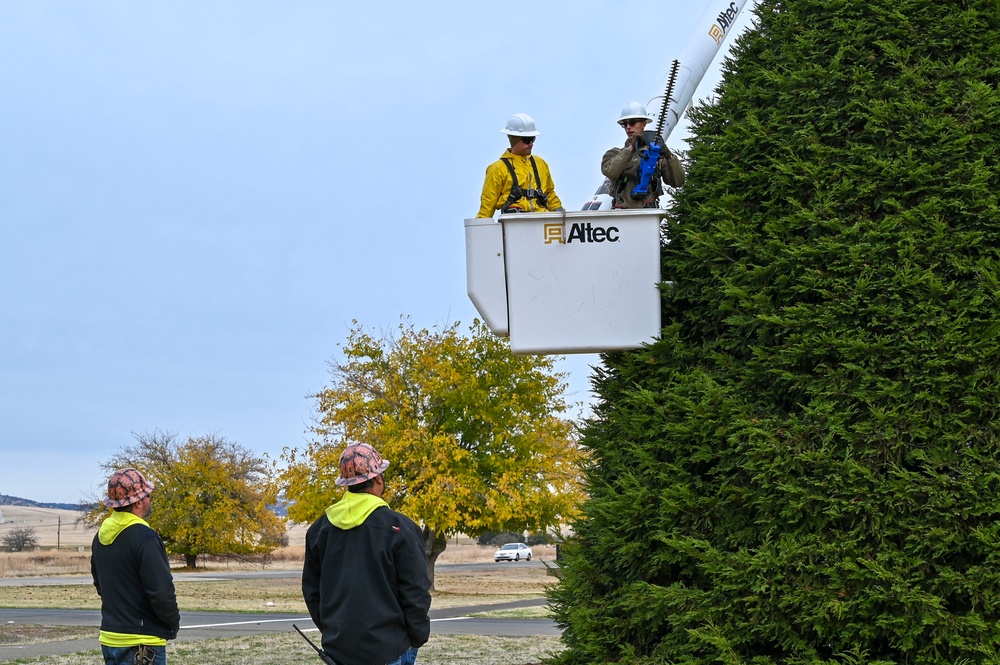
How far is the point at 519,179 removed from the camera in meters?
6.10

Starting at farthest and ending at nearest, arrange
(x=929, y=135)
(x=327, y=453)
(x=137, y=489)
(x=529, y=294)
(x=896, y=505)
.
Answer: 1. (x=327, y=453)
2. (x=137, y=489)
3. (x=529, y=294)
4. (x=929, y=135)
5. (x=896, y=505)

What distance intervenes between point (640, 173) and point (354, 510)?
2219 millimetres

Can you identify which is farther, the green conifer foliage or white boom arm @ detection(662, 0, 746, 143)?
white boom arm @ detection(662, 0, 746, 143)

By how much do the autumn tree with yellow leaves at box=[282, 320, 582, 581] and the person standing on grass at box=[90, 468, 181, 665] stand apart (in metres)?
21.9

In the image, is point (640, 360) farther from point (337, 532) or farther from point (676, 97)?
point (676, 97)

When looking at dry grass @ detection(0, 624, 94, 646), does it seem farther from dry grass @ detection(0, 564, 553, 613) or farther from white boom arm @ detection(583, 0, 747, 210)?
white boom arm @ detection(583, 0, 747, 210)

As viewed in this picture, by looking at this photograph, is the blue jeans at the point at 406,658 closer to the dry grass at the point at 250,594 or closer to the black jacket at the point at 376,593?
the black jacket at the point at 376,593

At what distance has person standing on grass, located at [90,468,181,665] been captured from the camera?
18.3ft

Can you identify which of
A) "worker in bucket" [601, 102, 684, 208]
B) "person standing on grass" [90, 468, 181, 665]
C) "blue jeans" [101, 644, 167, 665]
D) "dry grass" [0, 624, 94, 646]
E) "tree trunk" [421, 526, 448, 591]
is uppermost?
"worker in bucket" [601, 102, 684, 208]

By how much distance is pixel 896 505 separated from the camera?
3.83 meters

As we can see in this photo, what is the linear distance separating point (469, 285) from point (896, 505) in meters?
2.35

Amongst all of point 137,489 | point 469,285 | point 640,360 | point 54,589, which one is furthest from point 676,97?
point 54,589

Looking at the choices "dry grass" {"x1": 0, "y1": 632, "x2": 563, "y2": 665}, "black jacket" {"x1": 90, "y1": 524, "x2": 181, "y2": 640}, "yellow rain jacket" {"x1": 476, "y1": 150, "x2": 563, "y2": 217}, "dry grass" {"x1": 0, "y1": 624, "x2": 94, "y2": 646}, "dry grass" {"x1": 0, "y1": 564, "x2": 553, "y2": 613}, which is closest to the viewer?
"black jacket" {"x1": 90, "y1": 524, "x2": 181, "y2": 640}

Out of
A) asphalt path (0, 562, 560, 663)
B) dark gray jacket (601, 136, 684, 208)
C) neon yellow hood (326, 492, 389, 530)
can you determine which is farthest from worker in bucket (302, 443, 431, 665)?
asphalt path (0, 562, 560, 663)
